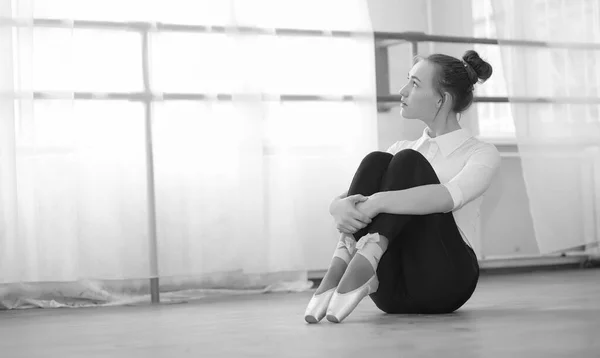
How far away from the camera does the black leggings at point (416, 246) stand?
1824 mm

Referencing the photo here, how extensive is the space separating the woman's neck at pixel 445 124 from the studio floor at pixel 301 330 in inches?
15.2

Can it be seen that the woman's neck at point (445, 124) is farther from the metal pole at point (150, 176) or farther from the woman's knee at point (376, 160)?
the metal pole at point (150, 176)

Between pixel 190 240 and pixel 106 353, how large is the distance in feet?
4.33

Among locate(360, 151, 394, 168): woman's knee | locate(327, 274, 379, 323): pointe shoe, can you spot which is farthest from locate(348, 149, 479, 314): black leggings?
locate(327, 274, 379, 323): pointe shoe

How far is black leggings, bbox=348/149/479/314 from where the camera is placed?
1824 mm

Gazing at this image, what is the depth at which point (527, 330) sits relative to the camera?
5.23 ft

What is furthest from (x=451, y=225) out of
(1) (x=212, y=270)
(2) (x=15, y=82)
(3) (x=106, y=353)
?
(2) (x=15, y=82)

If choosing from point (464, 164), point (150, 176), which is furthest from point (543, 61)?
point (464, 164)

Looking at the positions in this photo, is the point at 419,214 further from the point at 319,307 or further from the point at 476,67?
the point at 476,67

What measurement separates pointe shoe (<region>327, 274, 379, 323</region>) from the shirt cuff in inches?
8.5

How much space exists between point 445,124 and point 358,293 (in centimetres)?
48

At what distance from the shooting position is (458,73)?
2.04m

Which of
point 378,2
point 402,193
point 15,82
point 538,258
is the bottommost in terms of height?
point 538,258

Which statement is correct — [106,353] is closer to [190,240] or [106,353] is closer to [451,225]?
[451,225]
